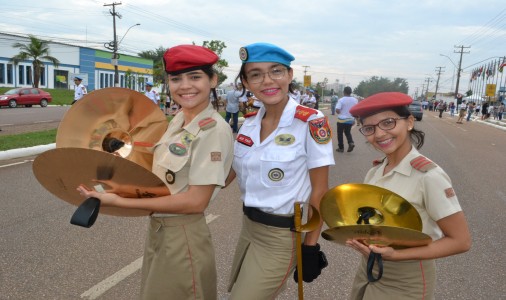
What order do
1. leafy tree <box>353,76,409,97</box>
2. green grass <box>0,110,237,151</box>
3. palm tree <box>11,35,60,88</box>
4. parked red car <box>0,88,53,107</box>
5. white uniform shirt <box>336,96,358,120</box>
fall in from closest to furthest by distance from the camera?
leafy tree <box>353,76,409,97</box>
green grass <box>0,110,237,151</box>
white uniform shirt <box>336,96,358,120</box>
parked red car <box>0,88,53,107</box>
palm tree <box>11,35,60,88</box>

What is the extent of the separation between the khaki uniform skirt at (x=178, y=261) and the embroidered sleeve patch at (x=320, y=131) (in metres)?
0.66

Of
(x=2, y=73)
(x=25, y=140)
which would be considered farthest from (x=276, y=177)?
(x=2, y=73)

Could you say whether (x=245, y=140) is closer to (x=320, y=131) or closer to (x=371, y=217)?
(x=320, y=131)

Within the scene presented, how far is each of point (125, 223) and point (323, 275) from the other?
2438 millimetres

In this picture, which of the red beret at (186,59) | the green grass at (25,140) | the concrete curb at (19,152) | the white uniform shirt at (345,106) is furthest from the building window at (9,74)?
the red beret at (186,59)

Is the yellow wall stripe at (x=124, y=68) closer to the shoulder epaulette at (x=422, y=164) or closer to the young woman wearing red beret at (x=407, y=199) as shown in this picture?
the young woman wearing red beret at (x=407, y=199)

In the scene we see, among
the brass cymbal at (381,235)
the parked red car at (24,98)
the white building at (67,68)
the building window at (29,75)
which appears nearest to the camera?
the brass cymbal at (381,235)

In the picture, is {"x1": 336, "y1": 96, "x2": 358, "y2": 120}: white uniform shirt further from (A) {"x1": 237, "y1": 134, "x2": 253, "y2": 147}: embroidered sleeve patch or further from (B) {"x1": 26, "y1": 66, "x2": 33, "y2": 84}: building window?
(B) {"x1": 26, "y1": 66, "x2": 33, "y2": 84}: building window

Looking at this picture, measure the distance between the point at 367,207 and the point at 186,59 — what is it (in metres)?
1.03

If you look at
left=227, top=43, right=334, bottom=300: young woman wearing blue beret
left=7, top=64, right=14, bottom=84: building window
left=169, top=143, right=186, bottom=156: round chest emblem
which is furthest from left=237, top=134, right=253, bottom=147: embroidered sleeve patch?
left=7, top=64, right=14, bottom=84: building window

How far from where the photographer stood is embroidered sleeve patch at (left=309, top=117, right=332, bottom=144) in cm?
187

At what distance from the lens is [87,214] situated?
1.49 metres

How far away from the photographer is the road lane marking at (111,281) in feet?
10.1

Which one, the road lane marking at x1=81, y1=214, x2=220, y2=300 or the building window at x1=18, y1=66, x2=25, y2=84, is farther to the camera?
the building window at x1=18, y1=66, x2=25, y2=84
